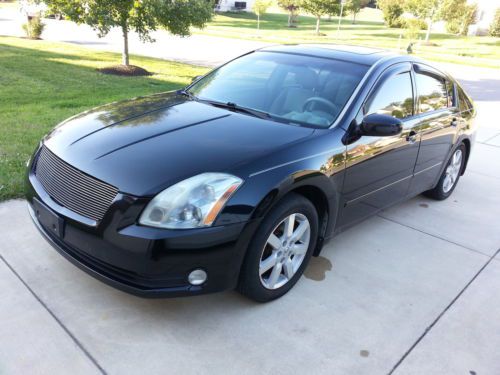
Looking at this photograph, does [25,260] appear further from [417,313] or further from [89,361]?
[417,313]

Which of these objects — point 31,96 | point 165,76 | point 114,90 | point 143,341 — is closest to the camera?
point 143,341

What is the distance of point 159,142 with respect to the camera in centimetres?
285

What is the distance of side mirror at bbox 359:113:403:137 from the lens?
125 inches

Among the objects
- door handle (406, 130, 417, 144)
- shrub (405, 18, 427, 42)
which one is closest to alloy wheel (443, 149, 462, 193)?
door handle (406, 130, 417, 144)

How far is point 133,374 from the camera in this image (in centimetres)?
235

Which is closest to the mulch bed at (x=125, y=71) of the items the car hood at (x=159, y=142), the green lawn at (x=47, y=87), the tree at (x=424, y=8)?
the green lawn at (x=47, y=87)

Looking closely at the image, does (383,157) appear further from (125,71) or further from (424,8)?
(424,8)

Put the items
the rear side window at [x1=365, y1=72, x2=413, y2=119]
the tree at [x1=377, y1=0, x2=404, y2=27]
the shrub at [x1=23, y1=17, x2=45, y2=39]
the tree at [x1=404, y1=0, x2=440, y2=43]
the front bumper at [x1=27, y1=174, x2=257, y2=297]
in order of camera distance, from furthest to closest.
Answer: the tree at [x1=377, y1=0, x2=404, y2=27], the tree at [x1=404, y1=0, x2=440, y2=43], the shrub at [x1=23, y1=17, x2=45, y2=39], the rear side window at [x1=365, y1=72, x2=413, y2=119], the front bumper at [x1=27, y1=174, x2=257, y2=297]

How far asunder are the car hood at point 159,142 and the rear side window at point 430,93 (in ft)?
5.11

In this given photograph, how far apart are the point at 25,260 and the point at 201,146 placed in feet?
5.15

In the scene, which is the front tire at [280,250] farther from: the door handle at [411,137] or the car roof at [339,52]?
the car roof at [339,52]

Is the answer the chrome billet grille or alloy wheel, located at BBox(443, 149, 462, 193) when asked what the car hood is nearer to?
the chrome billet grille

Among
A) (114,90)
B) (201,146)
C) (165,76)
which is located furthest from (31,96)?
(201,146)

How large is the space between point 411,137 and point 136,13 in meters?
7.95
